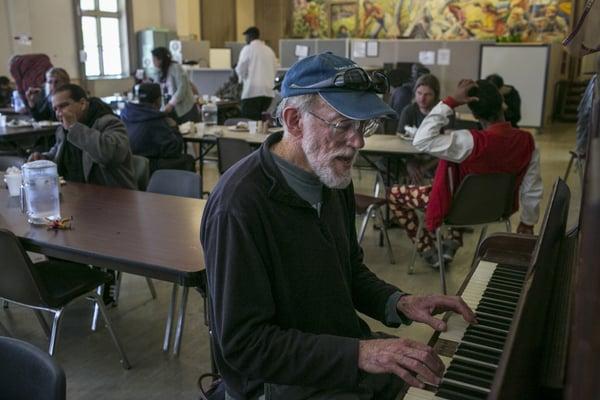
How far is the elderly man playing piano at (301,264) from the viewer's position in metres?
1.20

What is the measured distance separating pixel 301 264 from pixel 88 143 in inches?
74.7

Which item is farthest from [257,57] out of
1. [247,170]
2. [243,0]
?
[243,0]

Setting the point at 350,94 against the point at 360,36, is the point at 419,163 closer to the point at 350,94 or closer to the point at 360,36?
the point at 350,94

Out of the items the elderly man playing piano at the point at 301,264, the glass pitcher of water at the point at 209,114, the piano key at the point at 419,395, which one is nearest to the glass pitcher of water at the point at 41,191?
the elderly man playing piano at the point at 301,264

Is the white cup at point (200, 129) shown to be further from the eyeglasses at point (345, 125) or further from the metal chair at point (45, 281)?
the eyeglasses at point (345, 125)

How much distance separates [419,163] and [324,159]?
10.4 feet

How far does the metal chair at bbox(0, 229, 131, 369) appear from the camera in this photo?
201 cm

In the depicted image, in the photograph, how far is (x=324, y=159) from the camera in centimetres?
131

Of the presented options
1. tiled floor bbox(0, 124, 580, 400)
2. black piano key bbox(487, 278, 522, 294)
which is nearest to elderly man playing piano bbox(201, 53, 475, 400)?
black piano key bbox(487, 278, 522, 294)

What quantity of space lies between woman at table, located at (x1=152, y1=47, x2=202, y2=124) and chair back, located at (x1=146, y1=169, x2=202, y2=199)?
310 centimetres

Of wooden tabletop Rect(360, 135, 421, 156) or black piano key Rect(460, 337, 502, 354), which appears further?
wooden tabletop Rect(360, 135, 421, 156)

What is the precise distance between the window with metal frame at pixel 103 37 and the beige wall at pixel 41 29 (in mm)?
250

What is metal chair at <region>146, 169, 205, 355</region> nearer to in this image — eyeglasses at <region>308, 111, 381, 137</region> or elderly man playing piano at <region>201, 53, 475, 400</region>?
elderly man playing piano at <region>201, 53, 475, 400</region>

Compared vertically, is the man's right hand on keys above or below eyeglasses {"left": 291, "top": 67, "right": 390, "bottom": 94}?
below
